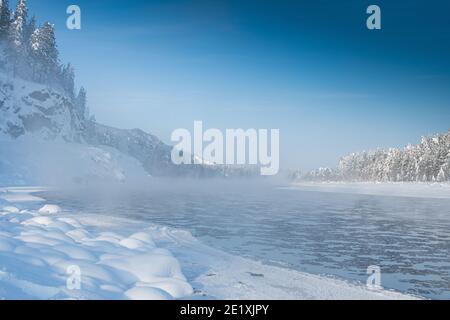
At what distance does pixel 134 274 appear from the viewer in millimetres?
11180

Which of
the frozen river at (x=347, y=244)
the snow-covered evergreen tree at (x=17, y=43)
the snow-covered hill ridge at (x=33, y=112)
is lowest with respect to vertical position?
the frozen river at (x=347, y=244)

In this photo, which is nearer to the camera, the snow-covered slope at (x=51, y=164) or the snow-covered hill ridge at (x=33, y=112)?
the snow-covered slope at (x=51, y=164)

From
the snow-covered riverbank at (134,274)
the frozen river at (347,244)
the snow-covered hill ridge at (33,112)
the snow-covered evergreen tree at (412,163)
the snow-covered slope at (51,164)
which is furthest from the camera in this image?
the snow-covered evergreen tree at (412,163)

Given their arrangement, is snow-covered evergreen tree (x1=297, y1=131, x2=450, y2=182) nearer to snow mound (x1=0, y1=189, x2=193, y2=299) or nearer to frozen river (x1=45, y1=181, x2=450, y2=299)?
frozen river (x1=45, y1=181, x2=450, y2=299)

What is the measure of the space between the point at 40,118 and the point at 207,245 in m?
92.6

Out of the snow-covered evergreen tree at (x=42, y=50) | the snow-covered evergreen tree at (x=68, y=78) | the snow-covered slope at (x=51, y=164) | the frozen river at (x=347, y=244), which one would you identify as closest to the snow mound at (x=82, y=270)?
the frozen river at (x=347, y=244)

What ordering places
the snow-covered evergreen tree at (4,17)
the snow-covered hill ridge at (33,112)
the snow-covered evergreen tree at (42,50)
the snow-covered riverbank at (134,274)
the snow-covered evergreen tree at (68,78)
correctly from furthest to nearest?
Result: the snow-covered evergreen tree at (68,78)
the snow-covered evergreen tree at (42,50)
the snow-covered hill ridge at (33,112)
the snow-covered evergreen tree at (4,17)
the snow-covered riverbank at (134,274)

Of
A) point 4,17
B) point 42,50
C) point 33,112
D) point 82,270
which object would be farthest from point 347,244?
point 42,50

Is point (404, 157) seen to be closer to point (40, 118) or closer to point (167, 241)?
point (40, 118)

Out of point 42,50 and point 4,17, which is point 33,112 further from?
point 4,17

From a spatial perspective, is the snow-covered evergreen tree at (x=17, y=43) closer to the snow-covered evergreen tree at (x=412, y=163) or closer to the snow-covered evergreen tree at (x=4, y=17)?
the snow-covered evergreen tree at (x=4, y=17)

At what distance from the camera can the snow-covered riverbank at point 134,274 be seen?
9.28 meters

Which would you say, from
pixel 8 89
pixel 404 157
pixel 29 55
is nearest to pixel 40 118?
pixel 8 89

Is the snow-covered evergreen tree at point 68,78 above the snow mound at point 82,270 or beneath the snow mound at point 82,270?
above
